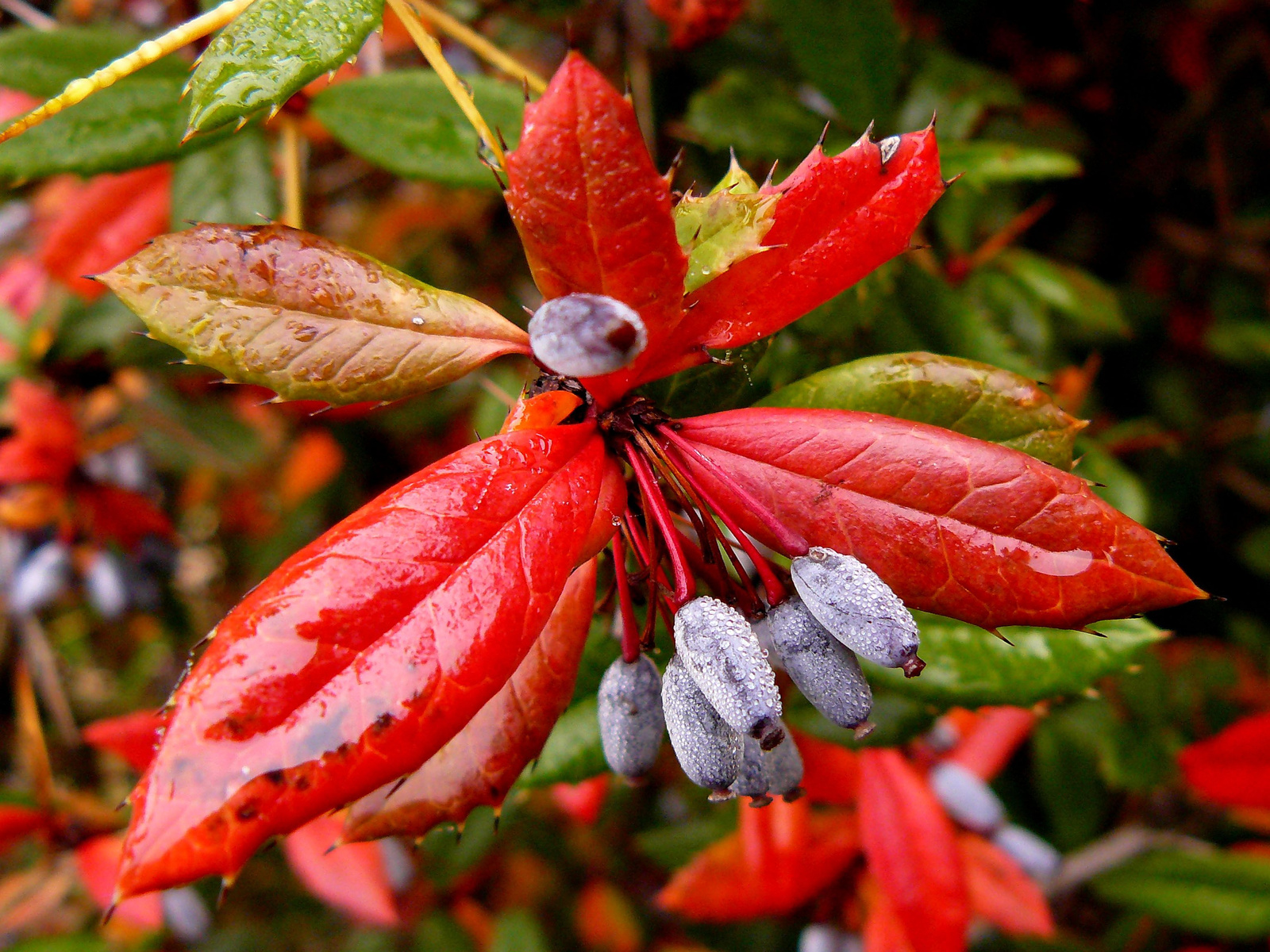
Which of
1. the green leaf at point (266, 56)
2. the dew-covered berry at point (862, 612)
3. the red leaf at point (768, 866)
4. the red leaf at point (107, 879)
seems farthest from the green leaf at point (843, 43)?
the red leaf at point (107, 879)

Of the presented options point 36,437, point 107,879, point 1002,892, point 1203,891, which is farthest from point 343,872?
point 1203,891

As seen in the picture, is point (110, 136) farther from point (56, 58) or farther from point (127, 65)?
point (127, 65)

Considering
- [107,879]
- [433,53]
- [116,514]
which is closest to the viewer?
[433,53]

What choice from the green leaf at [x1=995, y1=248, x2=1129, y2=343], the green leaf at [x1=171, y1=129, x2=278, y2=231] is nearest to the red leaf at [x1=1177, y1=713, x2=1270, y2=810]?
the green leaf at [x1=995, y1=248, x2=1129, y2=343]

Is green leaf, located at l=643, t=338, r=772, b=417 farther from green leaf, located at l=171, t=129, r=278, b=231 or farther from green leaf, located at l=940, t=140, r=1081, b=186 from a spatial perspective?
green leaf, located at l=171, t=129, r=278, b=231

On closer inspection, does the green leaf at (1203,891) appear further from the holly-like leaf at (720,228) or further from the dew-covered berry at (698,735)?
the holly-like leaf at (720,228)

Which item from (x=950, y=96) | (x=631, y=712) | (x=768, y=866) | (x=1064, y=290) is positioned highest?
(x=950, y=96)
